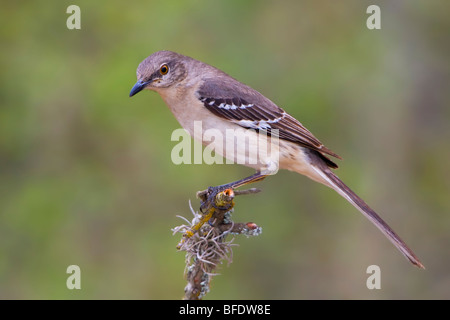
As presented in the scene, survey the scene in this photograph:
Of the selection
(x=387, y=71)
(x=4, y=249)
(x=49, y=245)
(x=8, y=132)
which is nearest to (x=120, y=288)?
(x=49, y=245)

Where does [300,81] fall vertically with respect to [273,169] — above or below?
above

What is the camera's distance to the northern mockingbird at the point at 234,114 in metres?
5.75

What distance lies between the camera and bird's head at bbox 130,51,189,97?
5.73 m

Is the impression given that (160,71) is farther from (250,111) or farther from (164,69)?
(250,111)

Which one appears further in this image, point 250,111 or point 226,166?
point 226,166

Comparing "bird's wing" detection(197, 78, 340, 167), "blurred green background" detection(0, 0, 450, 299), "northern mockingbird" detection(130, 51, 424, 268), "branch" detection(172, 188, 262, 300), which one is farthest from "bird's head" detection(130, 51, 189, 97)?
"blurred green background" detection(0, 0, 450, 299)

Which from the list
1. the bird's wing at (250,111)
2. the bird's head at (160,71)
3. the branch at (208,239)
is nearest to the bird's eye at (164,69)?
the bird's head at (160,71)

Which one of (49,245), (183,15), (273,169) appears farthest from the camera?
(183,15)

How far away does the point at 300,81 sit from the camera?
1005cm

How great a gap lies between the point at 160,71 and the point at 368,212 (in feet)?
7.48

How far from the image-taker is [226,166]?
9633 mm

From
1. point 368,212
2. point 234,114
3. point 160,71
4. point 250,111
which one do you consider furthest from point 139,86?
point 368,212

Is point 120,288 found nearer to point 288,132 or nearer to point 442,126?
point 288,132

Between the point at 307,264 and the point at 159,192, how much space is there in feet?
9.03
